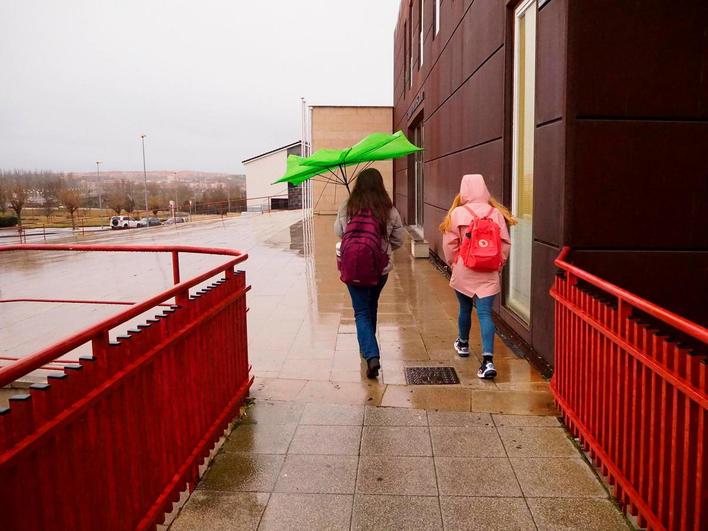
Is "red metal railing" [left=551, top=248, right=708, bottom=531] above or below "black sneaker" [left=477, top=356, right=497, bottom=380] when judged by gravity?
above

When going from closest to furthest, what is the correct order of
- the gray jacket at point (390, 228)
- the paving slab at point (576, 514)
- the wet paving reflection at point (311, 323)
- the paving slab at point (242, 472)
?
1. the paving slab at point (576, 514)
2. the paving slab at point (242, 472)
3. the wet paving reflection at point (311, 323)
4. the gray jacket at point (390, 228)

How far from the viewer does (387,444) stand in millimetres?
3965

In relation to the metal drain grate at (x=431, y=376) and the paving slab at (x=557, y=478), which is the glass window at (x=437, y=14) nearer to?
the metal drain grate at (x=431, y=376)

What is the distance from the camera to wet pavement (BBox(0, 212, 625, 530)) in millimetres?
3137

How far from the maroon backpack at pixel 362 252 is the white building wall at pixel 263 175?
67400 mm

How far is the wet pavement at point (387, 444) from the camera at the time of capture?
314cm

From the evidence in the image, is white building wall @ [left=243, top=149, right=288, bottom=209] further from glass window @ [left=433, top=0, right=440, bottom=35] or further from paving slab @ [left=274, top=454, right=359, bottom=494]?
paving slab @ [left=274, top=454, right=359, bottom=494]

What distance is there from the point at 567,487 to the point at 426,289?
21.5 feet

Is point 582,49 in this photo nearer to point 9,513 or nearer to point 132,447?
point 132,447

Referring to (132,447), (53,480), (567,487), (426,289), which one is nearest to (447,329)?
(426,289)

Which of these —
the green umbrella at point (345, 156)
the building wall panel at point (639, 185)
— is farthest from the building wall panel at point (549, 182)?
the green umbrella at point (345, 156)

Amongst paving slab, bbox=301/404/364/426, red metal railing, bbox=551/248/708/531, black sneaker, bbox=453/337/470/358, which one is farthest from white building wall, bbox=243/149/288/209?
red metal railing, bbox=551/248/708/531

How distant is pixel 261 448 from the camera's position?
155 inches

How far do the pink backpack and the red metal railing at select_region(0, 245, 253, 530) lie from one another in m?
2.15
